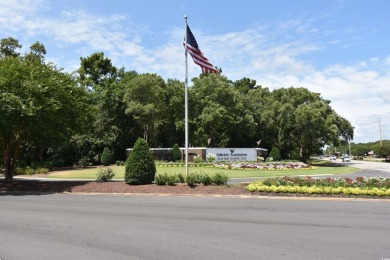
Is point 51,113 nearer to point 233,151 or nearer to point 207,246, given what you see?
point 207,246

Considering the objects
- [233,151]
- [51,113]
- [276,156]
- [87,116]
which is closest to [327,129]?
[276,156]

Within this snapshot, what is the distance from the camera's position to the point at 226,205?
13297 millimetres

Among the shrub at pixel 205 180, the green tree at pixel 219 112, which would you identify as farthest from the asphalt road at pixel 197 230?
the green tree at pixel 219 112

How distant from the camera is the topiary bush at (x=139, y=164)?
61.2 ft

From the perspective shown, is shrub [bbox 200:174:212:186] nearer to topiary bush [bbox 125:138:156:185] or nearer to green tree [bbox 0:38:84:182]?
topiary bush [bbox 125:138:156:185]

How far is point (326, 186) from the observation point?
16.3m

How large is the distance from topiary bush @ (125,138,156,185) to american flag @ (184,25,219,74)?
4.90 meters

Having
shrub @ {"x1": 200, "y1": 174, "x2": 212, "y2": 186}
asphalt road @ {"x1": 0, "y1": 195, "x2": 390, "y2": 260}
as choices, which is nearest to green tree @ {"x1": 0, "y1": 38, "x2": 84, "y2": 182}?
asphalt road @ {"x1": 0, "y1": 195, "x2": 390, "y2": 260}

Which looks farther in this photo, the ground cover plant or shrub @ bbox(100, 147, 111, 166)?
shrub @ bbox(100, 147, 111, 166)

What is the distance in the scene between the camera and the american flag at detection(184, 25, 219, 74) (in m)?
18.8

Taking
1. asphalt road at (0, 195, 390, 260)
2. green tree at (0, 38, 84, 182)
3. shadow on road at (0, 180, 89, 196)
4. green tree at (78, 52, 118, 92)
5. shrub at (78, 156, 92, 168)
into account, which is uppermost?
green tree at (78, 52, 118, 92)

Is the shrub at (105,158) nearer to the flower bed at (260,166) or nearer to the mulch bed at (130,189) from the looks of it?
the flower bed at (260,166)

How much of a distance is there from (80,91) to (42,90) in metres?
3.60

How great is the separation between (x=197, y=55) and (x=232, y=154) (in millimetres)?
27430
